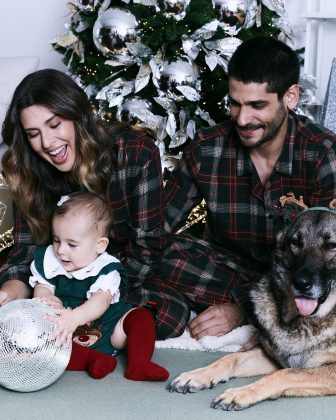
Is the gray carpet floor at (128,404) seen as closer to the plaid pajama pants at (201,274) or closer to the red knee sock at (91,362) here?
the red knee sock at (91,362)

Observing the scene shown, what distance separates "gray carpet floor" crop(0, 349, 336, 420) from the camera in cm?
195

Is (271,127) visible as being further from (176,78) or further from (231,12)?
(231,12)

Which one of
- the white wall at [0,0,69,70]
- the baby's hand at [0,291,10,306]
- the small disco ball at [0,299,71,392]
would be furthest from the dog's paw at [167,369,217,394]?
the white wall at [0,0,69,70]

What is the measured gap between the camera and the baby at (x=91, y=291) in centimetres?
216

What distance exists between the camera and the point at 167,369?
89.2 inches

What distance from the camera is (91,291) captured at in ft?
7.21

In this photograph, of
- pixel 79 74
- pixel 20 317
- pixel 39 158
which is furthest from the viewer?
pixel 79 74

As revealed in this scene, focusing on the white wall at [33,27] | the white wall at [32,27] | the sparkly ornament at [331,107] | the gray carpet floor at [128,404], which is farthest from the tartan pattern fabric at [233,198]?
the white wall at [32,27]

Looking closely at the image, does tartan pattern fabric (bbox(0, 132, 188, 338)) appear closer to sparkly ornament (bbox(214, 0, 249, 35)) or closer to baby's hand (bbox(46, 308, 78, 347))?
baby's hand (bbox(46, 308, 78, 347))

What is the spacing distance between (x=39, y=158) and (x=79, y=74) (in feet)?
3.15

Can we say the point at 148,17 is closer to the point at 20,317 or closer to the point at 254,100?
the point at 254,100

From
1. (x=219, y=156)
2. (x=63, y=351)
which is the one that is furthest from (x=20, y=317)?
(x=219, y=156)

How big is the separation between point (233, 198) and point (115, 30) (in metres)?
0.90

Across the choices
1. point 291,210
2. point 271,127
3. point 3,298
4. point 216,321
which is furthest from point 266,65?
point 3,298
